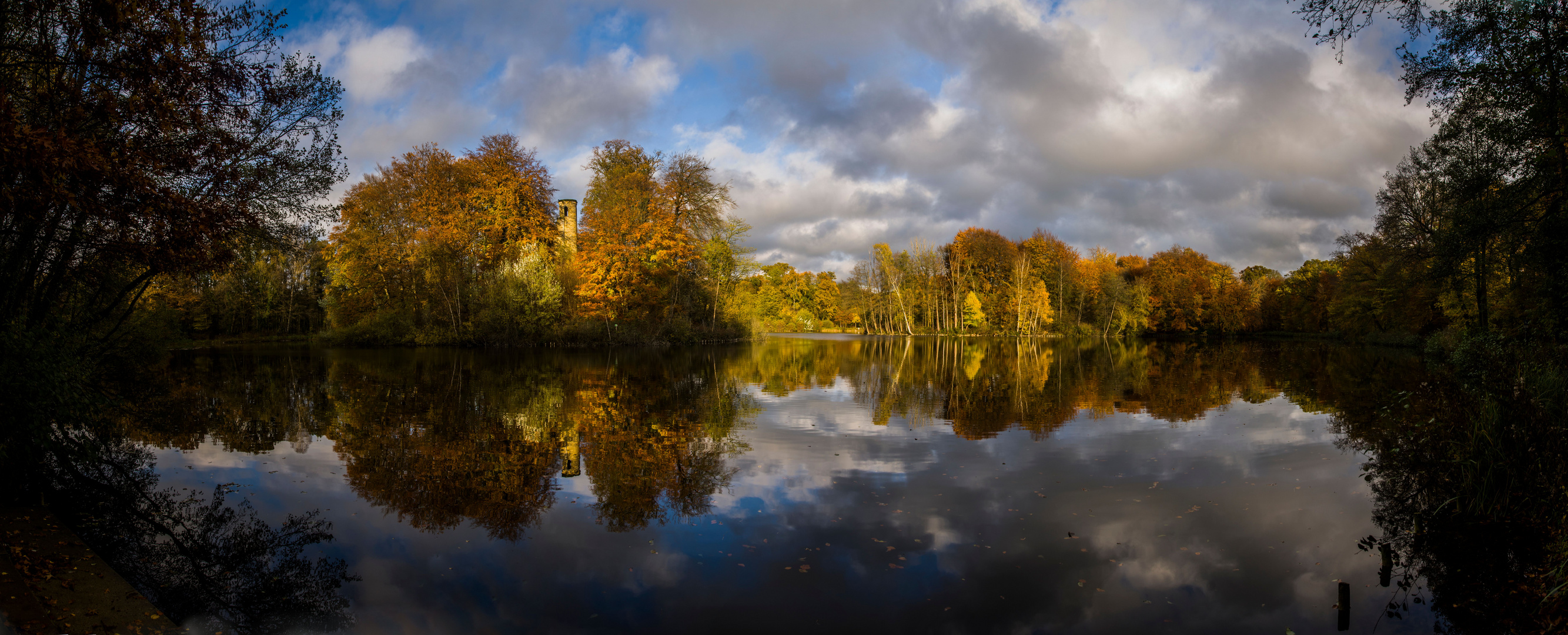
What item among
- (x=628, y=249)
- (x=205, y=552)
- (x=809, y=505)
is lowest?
(x=205, y=552)

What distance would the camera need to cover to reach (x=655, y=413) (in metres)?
13.2

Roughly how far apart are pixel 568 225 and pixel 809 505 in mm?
37300

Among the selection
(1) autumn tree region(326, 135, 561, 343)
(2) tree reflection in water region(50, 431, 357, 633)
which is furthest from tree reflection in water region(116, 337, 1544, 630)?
(1) autumn tree region(326, 135, 561, 343)

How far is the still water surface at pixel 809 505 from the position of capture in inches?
192

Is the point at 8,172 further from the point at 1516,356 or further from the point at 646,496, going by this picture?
the point at 1516,356

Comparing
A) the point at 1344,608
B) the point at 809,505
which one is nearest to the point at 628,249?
the point at 809,505

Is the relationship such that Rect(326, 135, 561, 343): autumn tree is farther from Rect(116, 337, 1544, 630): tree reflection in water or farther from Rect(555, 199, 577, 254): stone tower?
Rect(116, 337, 1544, 630): tree reflection in water

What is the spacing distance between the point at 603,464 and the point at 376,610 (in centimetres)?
412

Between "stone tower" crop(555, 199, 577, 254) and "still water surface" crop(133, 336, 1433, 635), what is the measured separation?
20.8 metres

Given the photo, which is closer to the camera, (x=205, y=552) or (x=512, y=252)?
(x=205, y=552)

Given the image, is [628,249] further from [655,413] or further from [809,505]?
[809,505]

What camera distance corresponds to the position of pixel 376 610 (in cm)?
480

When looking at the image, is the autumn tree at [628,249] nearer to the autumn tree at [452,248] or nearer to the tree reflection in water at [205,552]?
the autumn tree at [452,248]

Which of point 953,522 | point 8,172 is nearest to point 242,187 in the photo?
point 8,172
